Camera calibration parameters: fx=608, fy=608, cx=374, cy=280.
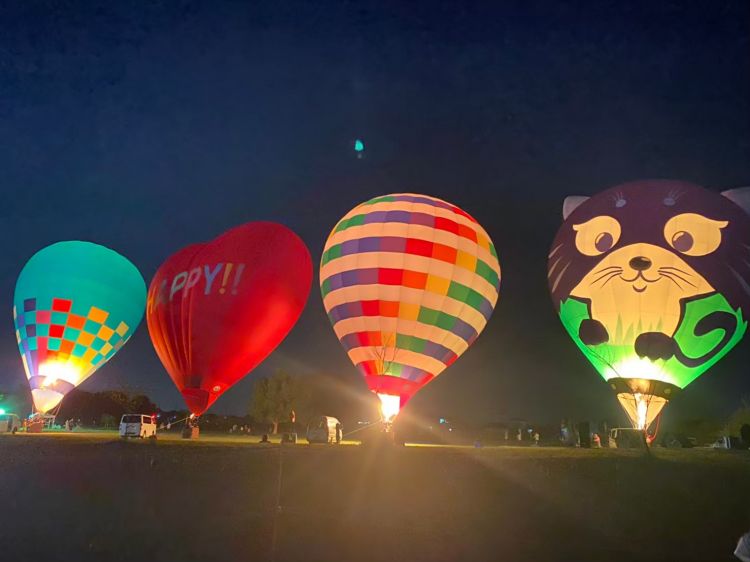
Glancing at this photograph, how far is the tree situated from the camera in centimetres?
4656

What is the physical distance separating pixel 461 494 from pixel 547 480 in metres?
1.79

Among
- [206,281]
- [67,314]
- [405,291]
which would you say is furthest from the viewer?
[67,314]

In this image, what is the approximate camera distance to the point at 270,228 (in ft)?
66.2

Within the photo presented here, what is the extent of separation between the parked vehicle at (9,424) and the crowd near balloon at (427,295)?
157 cm

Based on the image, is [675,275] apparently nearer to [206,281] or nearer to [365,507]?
[365,507]

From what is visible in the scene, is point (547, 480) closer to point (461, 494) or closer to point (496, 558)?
point (461, 494)

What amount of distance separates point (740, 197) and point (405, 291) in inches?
391

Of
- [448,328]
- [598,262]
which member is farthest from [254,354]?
[598,262]

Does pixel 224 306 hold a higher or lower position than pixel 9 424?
higher

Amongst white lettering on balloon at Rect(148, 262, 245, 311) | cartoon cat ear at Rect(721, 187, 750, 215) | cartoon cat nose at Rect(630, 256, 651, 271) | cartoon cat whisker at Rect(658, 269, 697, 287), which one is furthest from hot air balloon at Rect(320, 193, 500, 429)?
cartoon cat ear at Rect(721, 187, 750, 215)

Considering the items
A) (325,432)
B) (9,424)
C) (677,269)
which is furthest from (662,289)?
(9,424)

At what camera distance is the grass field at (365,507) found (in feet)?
19.3

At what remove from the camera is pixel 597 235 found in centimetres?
1703

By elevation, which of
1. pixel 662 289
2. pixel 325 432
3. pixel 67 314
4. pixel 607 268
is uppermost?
pixel 607 268
